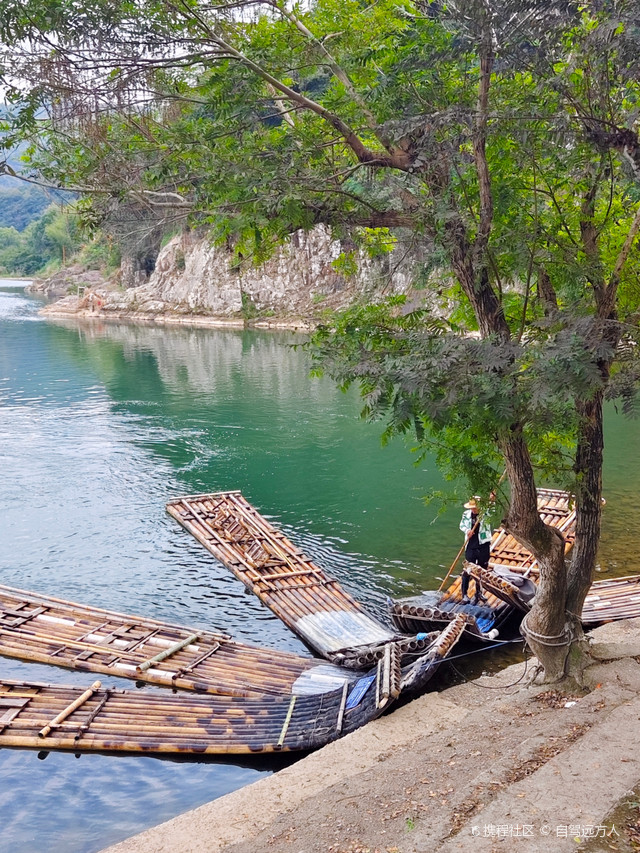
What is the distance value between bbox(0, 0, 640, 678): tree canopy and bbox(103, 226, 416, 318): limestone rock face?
47.4 metres

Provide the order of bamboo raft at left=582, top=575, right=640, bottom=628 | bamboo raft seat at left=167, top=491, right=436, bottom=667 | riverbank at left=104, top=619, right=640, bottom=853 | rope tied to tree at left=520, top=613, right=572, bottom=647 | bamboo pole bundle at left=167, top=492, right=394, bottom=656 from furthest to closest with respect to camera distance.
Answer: bamboo pole bundle at left=167, top=492, right=394, bottom=656, bamboo raft at left=582, top=575, right=640, bottom=628, bamboo raft seat at left=167, top=491, right=436, bottom=667, rope tied to tree at left=520, top=613, right=572, bottom=647, riverbank at left=104, top=619, right=640, bottom=853

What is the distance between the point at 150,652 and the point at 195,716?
2121 mm

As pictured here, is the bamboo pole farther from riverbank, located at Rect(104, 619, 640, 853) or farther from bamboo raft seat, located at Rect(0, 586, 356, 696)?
riverbank, located at Rect(104, 619, 640, 853)

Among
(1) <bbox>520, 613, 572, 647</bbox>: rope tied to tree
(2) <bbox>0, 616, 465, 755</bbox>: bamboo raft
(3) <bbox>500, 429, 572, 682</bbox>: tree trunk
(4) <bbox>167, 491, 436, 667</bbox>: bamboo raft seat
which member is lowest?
(2) <bbox>0, 616, 465, 755</bbox>: bamboo raft

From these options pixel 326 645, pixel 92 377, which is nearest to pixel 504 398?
pixel 326 645

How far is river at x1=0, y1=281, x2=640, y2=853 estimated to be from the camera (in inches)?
362

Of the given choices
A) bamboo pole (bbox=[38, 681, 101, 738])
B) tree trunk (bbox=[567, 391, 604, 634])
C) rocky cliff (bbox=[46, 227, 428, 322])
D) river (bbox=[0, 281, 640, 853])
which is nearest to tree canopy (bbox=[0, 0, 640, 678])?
tree trunk (bbox=[567, 391, 604, 634])

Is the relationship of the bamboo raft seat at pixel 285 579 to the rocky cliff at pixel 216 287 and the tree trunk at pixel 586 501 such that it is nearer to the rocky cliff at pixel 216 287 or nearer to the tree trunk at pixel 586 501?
the tree trunk at pixel 586 501

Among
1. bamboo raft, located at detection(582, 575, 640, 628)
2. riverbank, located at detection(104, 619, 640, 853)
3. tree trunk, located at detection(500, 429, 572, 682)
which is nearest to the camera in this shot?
→ riverbank, located at detection(104, 619, 640, 853)

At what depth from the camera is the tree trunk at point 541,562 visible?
8.08 m

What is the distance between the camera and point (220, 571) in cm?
1573

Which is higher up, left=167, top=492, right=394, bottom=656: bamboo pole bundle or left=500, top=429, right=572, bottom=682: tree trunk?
left=500, top=429, right=572, bottom=682: tree trunk

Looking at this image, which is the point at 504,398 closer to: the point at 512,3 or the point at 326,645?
the point at 512,3

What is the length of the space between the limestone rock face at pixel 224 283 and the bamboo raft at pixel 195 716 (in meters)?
47.1
